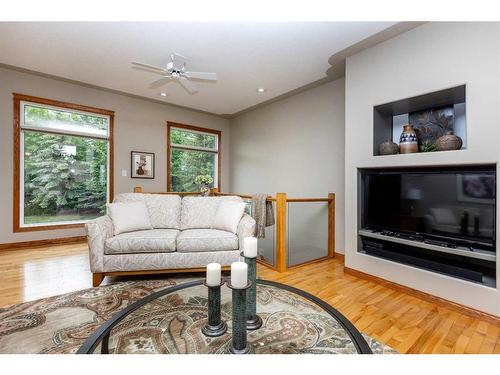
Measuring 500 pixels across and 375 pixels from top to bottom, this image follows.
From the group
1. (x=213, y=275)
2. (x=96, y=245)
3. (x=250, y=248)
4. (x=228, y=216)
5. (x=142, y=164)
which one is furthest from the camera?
(x=142, y=164)

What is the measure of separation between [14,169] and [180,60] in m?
3.18

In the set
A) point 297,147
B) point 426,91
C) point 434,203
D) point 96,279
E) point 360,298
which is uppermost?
point 426,91

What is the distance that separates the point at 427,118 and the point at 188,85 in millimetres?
3506

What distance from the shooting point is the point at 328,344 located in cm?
158

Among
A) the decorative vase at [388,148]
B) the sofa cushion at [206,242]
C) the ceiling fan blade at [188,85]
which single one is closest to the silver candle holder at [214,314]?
the sofa cushion at [206,242]

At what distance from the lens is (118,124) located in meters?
4.66

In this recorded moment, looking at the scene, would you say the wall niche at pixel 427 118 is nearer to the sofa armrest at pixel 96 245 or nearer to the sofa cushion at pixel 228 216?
the sofa cushion at pixel 228 216

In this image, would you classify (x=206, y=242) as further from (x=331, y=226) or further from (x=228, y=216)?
(x=331, y=226)

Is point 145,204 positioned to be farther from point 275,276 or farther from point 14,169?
point 14,169

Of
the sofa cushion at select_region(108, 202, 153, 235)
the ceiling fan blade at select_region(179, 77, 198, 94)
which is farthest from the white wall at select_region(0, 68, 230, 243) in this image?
the sofa cushion at select_region(108, 202, 153, 235)

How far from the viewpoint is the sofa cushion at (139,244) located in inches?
98.0

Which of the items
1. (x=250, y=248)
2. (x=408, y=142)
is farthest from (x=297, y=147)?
(x=250, y=248)

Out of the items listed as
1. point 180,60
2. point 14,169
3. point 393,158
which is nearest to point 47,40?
point 180,60
